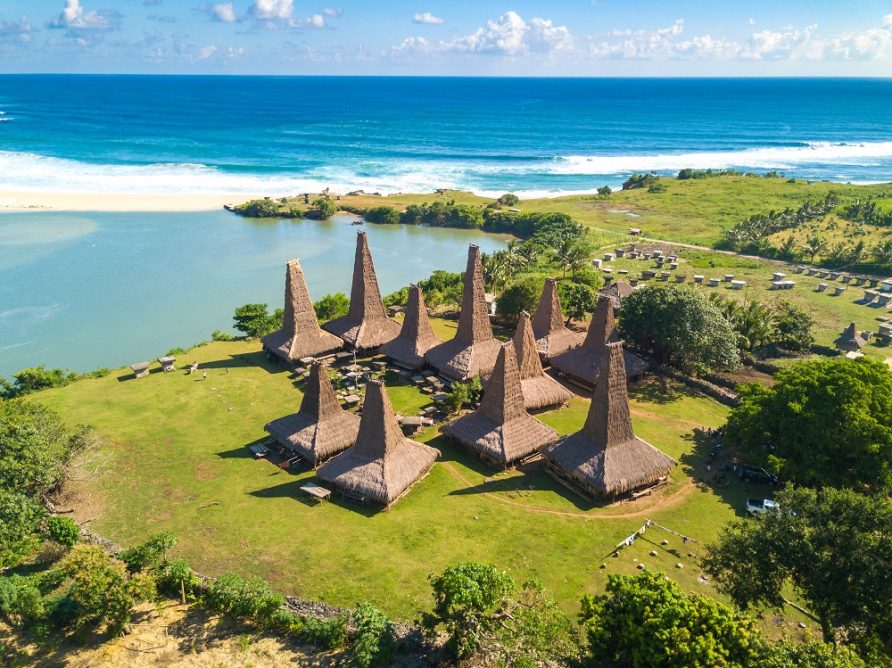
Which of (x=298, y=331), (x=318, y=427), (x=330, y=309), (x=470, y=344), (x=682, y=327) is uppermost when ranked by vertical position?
(x=682, y=327)

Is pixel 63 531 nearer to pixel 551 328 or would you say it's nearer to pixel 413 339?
pixel 413 339

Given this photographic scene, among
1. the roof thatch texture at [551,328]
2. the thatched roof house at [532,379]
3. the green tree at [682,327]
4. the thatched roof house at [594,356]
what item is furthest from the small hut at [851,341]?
the thatched roof house at [532,379]

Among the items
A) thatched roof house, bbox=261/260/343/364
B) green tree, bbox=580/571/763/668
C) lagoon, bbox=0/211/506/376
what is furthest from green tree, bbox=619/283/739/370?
lagoon, bbox=0/211/506/376

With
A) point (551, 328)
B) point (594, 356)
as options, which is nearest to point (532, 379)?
point (594, 356)

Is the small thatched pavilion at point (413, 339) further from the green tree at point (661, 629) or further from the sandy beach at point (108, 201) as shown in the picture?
the sandy beach at point (108, 201)

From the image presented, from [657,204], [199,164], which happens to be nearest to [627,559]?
[657,204]

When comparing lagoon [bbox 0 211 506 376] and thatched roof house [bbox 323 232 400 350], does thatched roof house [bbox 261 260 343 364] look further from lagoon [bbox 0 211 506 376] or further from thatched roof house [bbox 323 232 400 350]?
lagoon [bbox 0 211 506 376]
